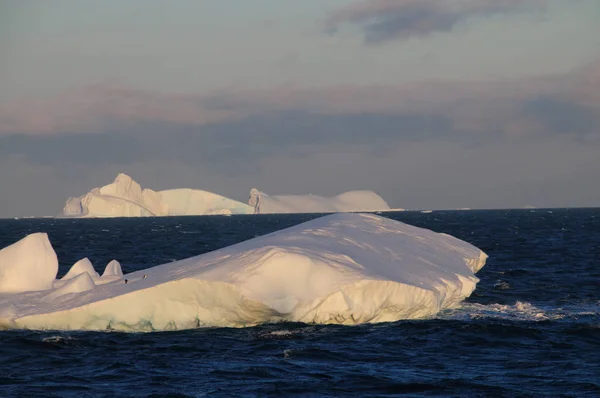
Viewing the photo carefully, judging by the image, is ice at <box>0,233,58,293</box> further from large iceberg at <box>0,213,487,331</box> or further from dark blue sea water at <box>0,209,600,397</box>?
dark blue sea water at <box>0,209,600,397</box>

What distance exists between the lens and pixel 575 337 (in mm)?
20500

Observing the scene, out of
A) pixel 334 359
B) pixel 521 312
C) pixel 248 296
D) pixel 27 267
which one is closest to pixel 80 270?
pixel 27 267

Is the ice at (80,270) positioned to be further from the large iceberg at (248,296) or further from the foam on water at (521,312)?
the foam on water at (521,312)

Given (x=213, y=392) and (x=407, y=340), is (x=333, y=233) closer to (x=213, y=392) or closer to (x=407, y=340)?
(x=407, y=340)

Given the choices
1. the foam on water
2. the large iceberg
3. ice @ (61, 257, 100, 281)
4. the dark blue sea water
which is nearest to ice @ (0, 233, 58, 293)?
A: ice @ (61, 257, 100, 281)

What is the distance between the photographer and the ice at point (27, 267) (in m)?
26.7

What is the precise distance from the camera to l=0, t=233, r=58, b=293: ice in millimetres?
26734

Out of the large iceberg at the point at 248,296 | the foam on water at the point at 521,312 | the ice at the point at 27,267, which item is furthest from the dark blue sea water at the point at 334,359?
the ice at the point at 27,267

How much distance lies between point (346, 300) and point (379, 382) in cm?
566

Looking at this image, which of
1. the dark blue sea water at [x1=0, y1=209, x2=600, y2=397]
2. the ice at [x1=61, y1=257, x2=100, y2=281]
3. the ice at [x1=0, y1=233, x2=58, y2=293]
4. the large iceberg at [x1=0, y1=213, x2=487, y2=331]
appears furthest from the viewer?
the ice at [x1=61, y1=257, x2=100, y2=281]

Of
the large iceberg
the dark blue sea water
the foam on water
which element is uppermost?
the large iceberg

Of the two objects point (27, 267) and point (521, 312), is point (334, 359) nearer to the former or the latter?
point (521, 312)

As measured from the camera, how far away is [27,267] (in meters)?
27.1

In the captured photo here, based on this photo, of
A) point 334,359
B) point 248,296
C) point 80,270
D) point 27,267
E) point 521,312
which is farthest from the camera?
point 80,270
